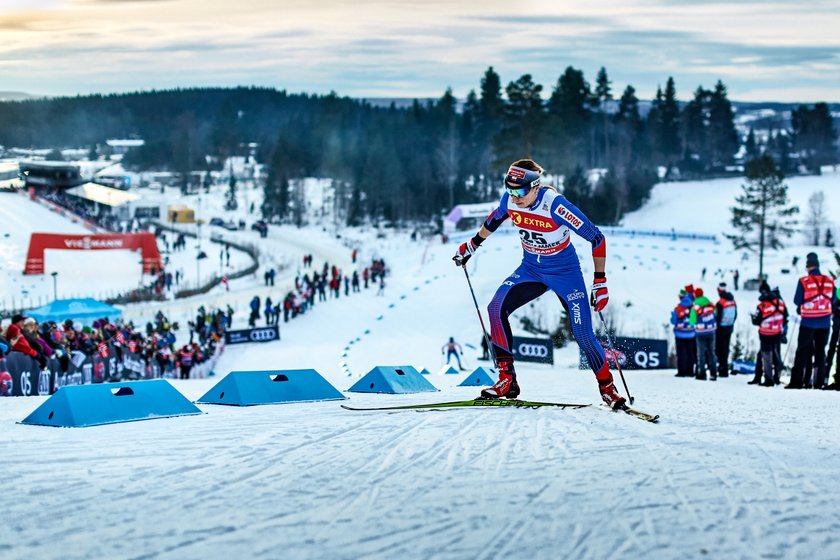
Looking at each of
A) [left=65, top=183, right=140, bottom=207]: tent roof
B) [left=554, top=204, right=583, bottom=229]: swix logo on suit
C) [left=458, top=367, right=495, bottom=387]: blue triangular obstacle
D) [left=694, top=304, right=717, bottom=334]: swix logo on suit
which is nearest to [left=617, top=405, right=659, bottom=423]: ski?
[left=554, top=204, right=583, bottom=229]: swix logo on suit

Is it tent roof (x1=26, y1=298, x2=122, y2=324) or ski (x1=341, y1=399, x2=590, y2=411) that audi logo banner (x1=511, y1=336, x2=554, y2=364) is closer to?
tent roof (x1=26, y1=298, x2=122, y2=324)

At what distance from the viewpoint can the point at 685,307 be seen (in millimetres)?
16594

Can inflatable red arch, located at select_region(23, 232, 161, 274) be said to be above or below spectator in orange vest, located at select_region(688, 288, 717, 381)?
below

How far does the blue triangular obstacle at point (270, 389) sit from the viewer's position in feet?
31.4

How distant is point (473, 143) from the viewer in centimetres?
10875

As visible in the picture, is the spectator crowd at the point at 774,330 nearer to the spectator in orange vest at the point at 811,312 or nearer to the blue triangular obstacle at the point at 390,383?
the spectator in orange vest at the point at 811,312

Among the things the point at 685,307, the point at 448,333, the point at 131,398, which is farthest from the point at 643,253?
the point at 131,398

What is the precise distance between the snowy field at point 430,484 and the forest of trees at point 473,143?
68194mm

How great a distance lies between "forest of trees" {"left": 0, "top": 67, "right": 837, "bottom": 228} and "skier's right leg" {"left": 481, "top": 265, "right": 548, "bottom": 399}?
219ft

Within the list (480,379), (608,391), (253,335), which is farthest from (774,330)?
(253,335)

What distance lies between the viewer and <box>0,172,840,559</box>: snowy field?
4.60 meters

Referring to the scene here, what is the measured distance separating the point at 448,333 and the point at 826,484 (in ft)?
94.0

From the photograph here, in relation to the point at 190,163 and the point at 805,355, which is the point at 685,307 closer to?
the point at 805,355

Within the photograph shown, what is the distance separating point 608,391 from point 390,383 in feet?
11.1
